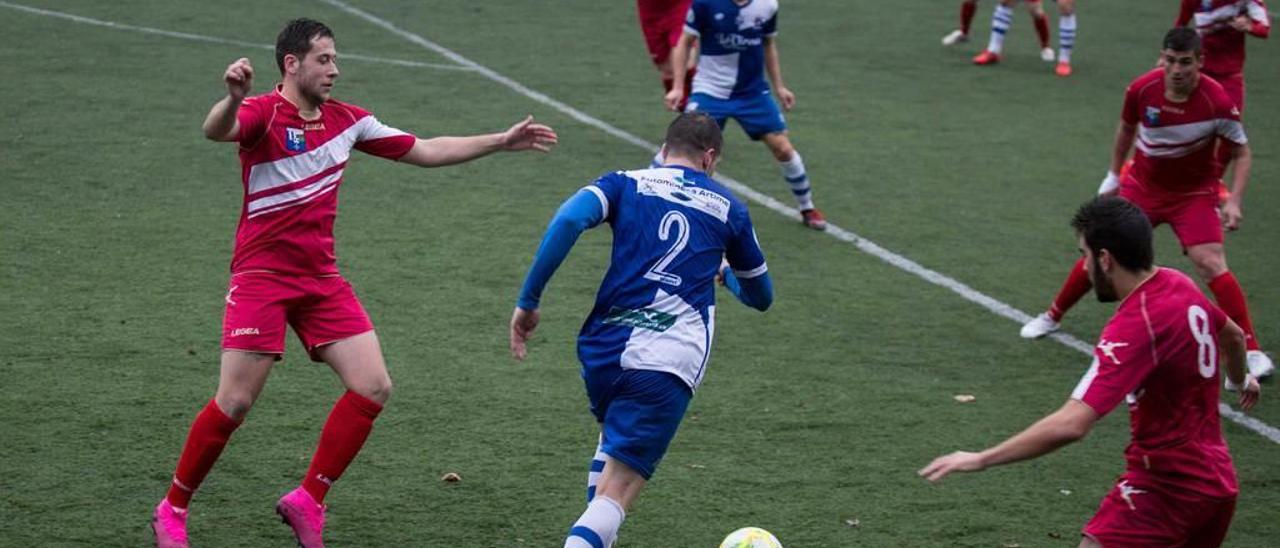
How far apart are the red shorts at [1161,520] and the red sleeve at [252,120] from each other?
3.42 metres

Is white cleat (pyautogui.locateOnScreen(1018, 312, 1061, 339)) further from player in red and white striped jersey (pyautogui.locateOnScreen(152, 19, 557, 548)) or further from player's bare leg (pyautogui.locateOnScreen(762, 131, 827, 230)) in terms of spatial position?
player in red and white striped jersey (pyautogui.locateOnScreen(152, 19, 557, 548))

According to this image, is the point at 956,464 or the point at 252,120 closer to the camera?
the point at 956,464

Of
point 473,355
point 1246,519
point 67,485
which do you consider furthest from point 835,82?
point 67,485

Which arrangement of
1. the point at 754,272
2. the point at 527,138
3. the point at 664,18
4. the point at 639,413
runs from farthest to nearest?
the point at 664,18 < the point at 527,138 < the point at 754,272 < the point at 639,413

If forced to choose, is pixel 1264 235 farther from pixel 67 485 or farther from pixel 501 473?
pixel 67 485

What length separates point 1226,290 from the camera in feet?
30.1

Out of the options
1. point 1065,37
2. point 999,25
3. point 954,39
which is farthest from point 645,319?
point 954,39

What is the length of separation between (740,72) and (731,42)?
243mm

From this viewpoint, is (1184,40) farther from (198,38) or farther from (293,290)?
(198,38)

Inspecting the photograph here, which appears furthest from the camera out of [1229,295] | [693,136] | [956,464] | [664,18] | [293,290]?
Answer: [664,18]

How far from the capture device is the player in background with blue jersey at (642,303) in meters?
5.76

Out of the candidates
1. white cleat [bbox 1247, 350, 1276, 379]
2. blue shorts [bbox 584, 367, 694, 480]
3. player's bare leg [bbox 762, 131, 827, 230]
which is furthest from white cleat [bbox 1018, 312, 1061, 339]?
blue shorts [bbox 584, 367, 694, 480]

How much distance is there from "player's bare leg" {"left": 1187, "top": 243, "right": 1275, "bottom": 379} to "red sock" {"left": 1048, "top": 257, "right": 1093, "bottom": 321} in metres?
0.64

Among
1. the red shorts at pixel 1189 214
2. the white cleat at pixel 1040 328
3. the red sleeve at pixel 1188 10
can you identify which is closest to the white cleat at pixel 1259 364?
the red shorts at pixel 1189 214
